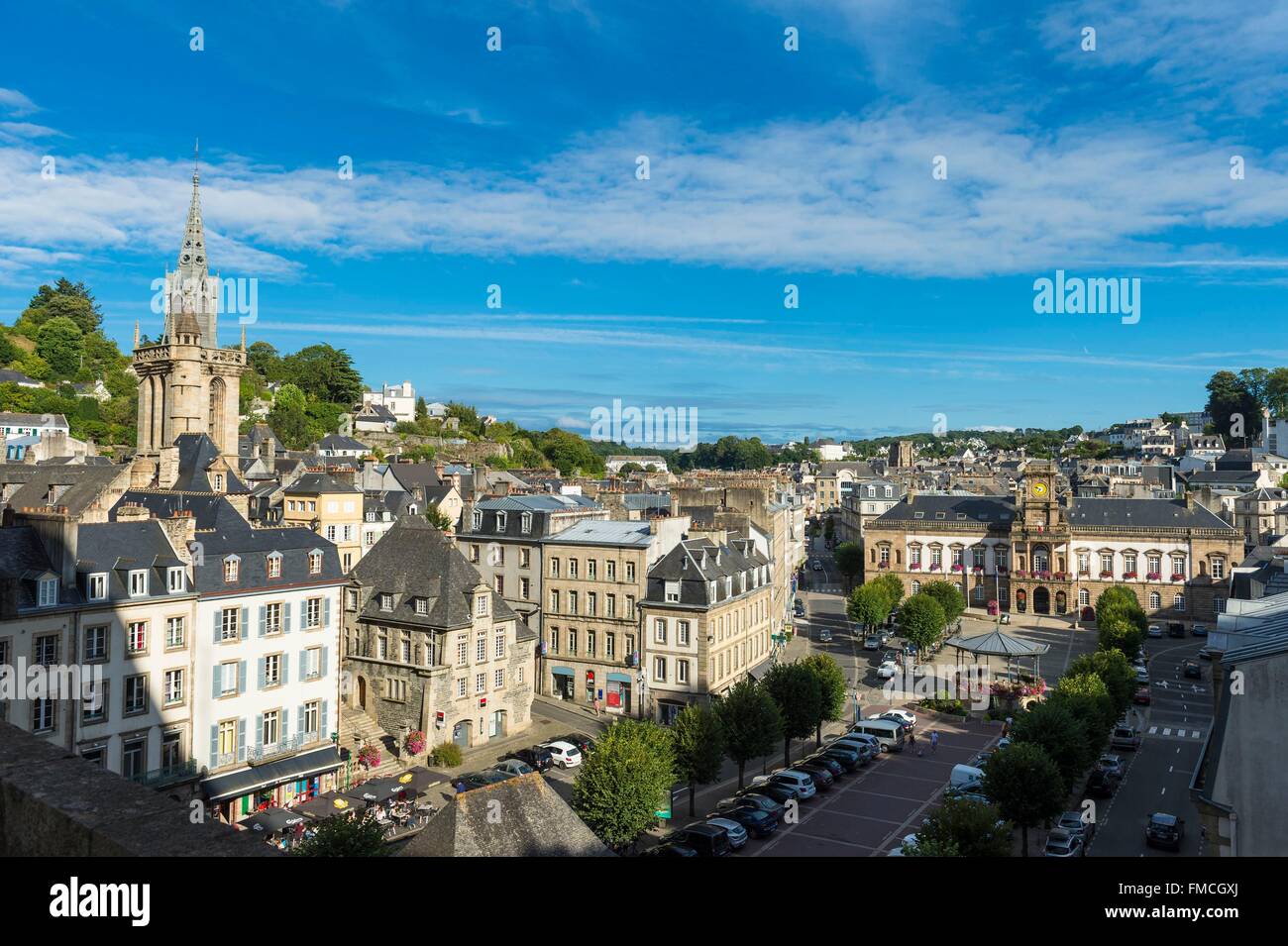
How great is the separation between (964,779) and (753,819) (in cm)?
965

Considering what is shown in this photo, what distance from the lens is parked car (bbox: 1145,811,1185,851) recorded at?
97.7 feet

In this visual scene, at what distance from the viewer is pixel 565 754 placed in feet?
126

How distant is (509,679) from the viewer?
42.7 m

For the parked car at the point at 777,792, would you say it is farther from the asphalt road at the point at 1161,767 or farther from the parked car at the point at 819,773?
the asphalt road at the point at 1161,767

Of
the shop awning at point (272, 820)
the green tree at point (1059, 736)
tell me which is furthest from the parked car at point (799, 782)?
the shop awning at point (272, 820)

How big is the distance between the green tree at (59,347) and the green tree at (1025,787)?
446ft

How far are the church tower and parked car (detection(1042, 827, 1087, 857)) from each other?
254 ft

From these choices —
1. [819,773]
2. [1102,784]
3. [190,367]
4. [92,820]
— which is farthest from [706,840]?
[190,367]

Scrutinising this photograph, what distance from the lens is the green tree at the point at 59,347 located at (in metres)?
126

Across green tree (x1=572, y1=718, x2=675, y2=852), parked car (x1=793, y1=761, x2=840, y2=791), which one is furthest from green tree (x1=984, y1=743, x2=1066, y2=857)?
green tree (x1=572, y1=718, x2=675, y2=852)

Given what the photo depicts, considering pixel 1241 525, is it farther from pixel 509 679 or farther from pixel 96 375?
pixel 96 375

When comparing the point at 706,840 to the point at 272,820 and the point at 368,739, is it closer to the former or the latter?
the point at 272,820
